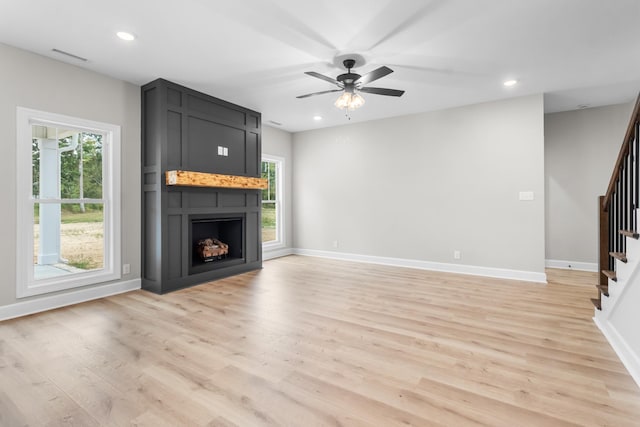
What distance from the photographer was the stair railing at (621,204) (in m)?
2.52

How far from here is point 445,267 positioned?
535cm

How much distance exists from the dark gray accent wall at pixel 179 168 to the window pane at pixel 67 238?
53 cm

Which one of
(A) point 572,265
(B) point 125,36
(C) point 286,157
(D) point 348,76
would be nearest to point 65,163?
(B) point 125,36

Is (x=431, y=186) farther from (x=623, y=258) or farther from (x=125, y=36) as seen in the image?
(x=125, y=36)

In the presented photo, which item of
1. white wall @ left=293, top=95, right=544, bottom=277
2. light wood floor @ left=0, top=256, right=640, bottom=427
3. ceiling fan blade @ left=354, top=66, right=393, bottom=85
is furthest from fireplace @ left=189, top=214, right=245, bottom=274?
ceiling fan blade @ left=354, top=66, right=393, bottom=85

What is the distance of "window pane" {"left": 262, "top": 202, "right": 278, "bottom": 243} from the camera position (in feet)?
22.4

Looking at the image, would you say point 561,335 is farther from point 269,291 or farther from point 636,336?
point 269,291

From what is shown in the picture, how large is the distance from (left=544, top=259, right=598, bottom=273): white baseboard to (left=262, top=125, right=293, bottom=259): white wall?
5.01 meters

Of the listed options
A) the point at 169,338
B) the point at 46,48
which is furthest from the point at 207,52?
the point at 169,338

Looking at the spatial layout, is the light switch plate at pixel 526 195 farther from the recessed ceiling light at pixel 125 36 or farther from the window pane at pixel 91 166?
the window pane at pixel 91 166

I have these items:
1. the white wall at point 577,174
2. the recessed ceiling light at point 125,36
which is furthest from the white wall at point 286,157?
the white wall at point 577,174

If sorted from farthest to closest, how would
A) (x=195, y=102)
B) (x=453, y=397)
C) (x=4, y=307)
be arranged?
(x=195, y=102), (x=4, y=307), (x=453, y=397)

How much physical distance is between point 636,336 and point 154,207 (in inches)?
191

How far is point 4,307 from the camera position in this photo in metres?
3.14
